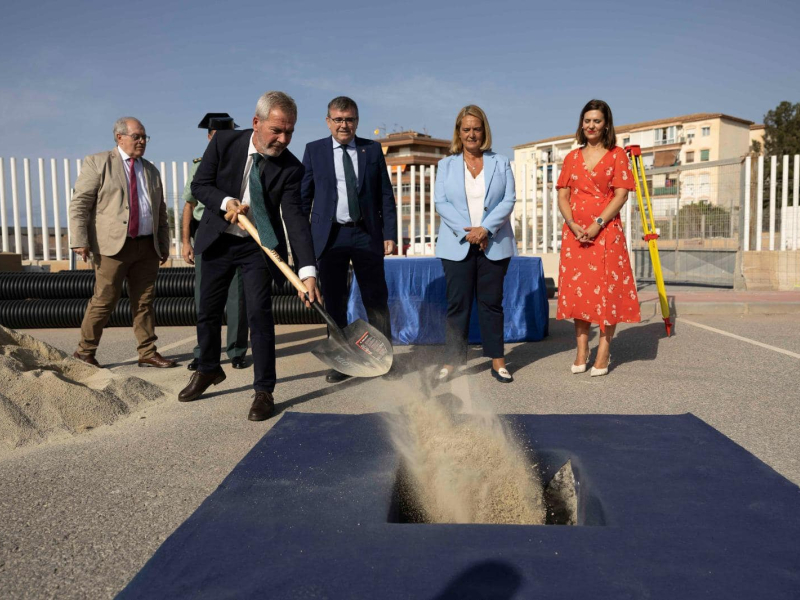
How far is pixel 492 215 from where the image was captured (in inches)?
191

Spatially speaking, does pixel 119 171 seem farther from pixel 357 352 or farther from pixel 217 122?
pixel 357 352

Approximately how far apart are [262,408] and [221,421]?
24cm

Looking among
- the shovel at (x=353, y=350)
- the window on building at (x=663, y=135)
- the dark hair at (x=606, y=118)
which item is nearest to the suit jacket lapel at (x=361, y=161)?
the shovel at (x=353, y=350)

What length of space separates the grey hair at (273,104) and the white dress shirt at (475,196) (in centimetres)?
170

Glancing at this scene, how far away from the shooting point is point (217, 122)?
5312mm

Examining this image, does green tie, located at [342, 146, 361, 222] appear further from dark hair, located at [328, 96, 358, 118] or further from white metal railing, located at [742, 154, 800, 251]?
white metal railing, located at [742, 154, 800, 251]

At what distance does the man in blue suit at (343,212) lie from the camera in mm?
4906

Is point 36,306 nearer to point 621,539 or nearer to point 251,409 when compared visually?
point 251,409

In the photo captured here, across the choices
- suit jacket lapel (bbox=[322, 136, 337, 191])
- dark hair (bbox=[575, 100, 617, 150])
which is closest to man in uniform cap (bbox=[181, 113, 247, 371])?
suit jacket lapel (bbox=[322, 136, 337, 191])

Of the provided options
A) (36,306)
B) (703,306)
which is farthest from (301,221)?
(703,306)

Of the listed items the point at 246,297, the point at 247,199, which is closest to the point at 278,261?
the point at 246,297

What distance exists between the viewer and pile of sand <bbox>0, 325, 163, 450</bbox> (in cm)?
344

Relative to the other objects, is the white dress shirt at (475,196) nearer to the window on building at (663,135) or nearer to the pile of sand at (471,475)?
the pile of sand at (471,475)

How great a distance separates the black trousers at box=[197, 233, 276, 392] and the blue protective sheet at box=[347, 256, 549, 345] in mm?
2583
